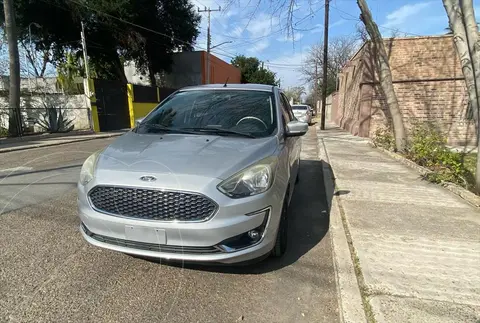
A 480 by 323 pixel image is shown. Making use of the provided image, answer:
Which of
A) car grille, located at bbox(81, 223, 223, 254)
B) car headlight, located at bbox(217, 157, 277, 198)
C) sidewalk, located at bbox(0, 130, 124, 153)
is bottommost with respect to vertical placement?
sidewalk, located at bbox(0, 130, 124, 153)

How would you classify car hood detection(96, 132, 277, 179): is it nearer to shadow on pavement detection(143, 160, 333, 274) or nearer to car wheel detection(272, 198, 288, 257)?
car wheel detection(272, 198, 288, 257)

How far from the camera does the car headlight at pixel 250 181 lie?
240 centimetres

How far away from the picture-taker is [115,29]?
76.2 ft

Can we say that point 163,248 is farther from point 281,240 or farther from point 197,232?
point 281,240

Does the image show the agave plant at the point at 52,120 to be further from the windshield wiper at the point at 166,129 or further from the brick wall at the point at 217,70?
the brick wall at the point at 217,70

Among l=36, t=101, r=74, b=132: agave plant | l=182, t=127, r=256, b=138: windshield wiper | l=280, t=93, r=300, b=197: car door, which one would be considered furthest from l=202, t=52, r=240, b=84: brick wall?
l=182, t=127, r=256, b=138: windshield wiper

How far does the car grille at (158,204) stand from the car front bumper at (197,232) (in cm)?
5

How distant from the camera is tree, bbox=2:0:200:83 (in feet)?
69.4

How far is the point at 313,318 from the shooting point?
2.33 metres

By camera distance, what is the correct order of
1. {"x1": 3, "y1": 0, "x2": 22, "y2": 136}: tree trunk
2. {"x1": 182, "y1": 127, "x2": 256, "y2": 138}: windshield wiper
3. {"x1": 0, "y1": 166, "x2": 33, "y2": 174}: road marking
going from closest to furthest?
{"x1": 182, "y1": 127, "x2": 256, "y2": 138}: windshield wiper, {"x1": 0, "y1": 166, "x2": 33, "y2": 174}: road marking, {"x1": 3, "y1": 0, "x2": 22, "y2": 136}: tree trunk

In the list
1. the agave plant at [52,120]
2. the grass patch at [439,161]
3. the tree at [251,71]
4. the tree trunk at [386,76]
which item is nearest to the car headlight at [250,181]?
the grass patch at [439,161]

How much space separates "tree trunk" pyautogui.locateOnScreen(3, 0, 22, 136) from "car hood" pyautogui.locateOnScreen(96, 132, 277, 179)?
1248cm

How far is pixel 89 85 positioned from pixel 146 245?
55.4 ft

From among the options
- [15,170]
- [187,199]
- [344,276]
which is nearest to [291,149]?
[344,276]
